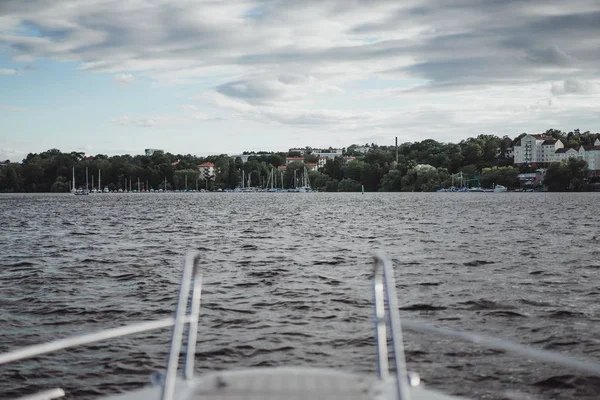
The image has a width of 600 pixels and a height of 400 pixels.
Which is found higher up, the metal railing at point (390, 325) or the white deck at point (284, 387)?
the metal railing at point (390, 325)

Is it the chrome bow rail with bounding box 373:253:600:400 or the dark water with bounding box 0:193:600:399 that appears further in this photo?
the dark water with bounding box 0:193:600:399

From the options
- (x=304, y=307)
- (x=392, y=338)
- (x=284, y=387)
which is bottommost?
(x=304, y=307)

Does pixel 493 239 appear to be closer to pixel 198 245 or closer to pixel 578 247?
pixel 578 247

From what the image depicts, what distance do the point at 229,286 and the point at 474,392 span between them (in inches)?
424

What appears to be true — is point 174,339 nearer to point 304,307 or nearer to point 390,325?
point 390,325

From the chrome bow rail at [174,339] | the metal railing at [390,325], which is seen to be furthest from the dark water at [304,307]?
the metal railing at [390,325]

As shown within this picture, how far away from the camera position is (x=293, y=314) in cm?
1521

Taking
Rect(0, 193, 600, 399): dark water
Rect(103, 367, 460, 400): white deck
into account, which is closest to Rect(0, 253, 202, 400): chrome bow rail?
Rect(103, 367, 460, 400): white deck

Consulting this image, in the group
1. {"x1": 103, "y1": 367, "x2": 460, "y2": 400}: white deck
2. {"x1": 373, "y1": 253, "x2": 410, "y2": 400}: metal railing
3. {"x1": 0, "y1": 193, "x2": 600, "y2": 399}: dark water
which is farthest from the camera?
{"x1": 0, "y1": 193, "x2": 600, "y2": 399}: dark water

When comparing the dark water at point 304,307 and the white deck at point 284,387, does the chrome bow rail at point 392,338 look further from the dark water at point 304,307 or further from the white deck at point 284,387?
the dark water at point 304,307

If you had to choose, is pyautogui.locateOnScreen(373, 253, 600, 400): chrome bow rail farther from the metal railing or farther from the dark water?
the dark water

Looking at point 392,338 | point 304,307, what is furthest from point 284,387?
point 304,307

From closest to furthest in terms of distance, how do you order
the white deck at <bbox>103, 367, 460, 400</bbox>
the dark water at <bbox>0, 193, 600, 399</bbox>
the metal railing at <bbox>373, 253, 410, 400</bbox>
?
the metal railing at <bbox>373, 253, 410, 400</bbox>
the white deck at <bbox>103, 367, 460, 400</bbox>
the dark water at <bbox>0, 193, 600, 399</bbox>

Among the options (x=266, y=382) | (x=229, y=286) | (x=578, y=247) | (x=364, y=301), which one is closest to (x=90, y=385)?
(x=266, y=382)
